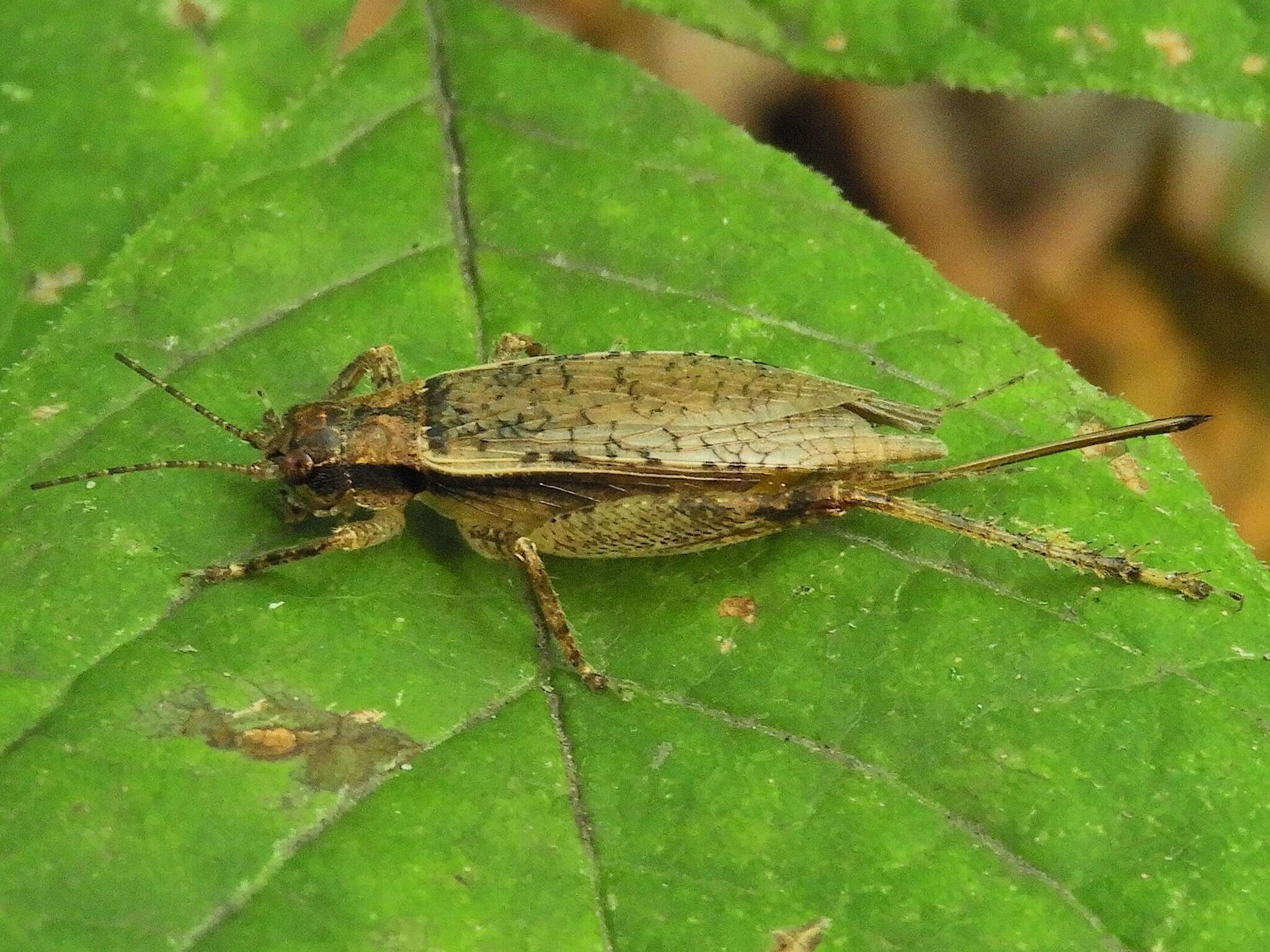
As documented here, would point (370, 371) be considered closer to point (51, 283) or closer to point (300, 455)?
point (300, 455)

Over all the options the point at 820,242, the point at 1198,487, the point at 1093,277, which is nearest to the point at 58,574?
the point at 820,242

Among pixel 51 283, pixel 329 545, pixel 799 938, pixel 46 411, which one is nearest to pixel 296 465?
pixel 329 545

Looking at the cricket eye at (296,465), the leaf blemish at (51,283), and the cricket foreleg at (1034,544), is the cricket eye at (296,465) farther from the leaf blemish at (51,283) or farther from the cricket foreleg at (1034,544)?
the cricket foreleg at (1034,544)

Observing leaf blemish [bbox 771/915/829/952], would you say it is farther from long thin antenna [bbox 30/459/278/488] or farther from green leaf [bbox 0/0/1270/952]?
long thin antenna [bbox 30/459/278/488]

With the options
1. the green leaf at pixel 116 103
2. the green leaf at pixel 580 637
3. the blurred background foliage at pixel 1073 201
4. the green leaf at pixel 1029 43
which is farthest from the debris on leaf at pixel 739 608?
the blurred background foliage at pixel 1073 201

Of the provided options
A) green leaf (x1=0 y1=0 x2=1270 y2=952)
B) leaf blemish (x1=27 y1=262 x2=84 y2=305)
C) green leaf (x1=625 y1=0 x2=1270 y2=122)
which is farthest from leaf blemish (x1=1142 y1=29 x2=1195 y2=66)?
leaf blemish (x1=27 y1=262 x2=84 y2=305)
